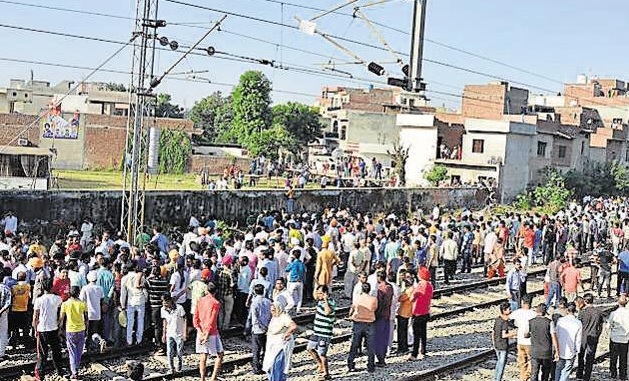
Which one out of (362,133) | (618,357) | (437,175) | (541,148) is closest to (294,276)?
(618,357)

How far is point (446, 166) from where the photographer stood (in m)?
45.3

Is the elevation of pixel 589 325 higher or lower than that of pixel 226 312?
higher

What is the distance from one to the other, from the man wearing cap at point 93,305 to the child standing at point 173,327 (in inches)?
42.8

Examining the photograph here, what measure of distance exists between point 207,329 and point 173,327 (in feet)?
2.14

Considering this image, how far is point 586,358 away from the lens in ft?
40.4

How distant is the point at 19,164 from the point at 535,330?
25.4 meters

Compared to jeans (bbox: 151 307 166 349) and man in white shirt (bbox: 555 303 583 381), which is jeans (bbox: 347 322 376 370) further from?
jeans (bbox: 151 307 166 349)

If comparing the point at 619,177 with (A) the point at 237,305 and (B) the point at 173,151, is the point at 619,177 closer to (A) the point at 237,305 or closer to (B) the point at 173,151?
(B) the point at 173,151

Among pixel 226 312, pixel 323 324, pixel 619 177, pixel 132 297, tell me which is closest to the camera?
pixel 323 324

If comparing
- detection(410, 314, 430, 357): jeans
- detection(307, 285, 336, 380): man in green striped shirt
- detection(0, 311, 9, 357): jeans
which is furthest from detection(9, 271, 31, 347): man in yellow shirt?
detection(410, 314, 430, 357): jeans

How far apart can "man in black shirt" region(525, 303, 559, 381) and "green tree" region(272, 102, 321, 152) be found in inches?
1984

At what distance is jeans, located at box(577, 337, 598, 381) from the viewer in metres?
12.1

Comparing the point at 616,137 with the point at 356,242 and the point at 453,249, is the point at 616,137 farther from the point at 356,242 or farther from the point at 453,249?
the point at 356,242

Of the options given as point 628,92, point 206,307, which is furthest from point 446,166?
point 628,92
